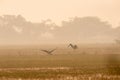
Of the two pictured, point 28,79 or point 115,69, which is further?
point 115,69

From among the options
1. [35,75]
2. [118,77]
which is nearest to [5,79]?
[35,75]

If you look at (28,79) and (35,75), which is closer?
(28,79)

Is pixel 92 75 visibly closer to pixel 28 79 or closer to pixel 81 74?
pixel 81 74

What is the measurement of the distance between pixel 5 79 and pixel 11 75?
9.64 feet

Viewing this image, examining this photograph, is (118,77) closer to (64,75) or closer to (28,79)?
(64,75)

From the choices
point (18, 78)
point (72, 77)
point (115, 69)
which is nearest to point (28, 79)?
point (18, 78)

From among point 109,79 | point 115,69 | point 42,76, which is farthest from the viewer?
point 115,69

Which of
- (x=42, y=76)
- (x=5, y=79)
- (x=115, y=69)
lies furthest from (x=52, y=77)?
(x=115, y=69)

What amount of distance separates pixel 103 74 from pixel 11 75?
280 inches

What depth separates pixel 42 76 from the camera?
107ft

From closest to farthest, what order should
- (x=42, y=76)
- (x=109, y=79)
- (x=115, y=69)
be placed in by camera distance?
(x=109, y=79), (x=42, y=76), (x=115, y=69)

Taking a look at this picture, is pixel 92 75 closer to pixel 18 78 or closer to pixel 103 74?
pixel 103 74

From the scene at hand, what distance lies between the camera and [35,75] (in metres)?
33.7

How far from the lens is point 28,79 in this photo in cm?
3111
